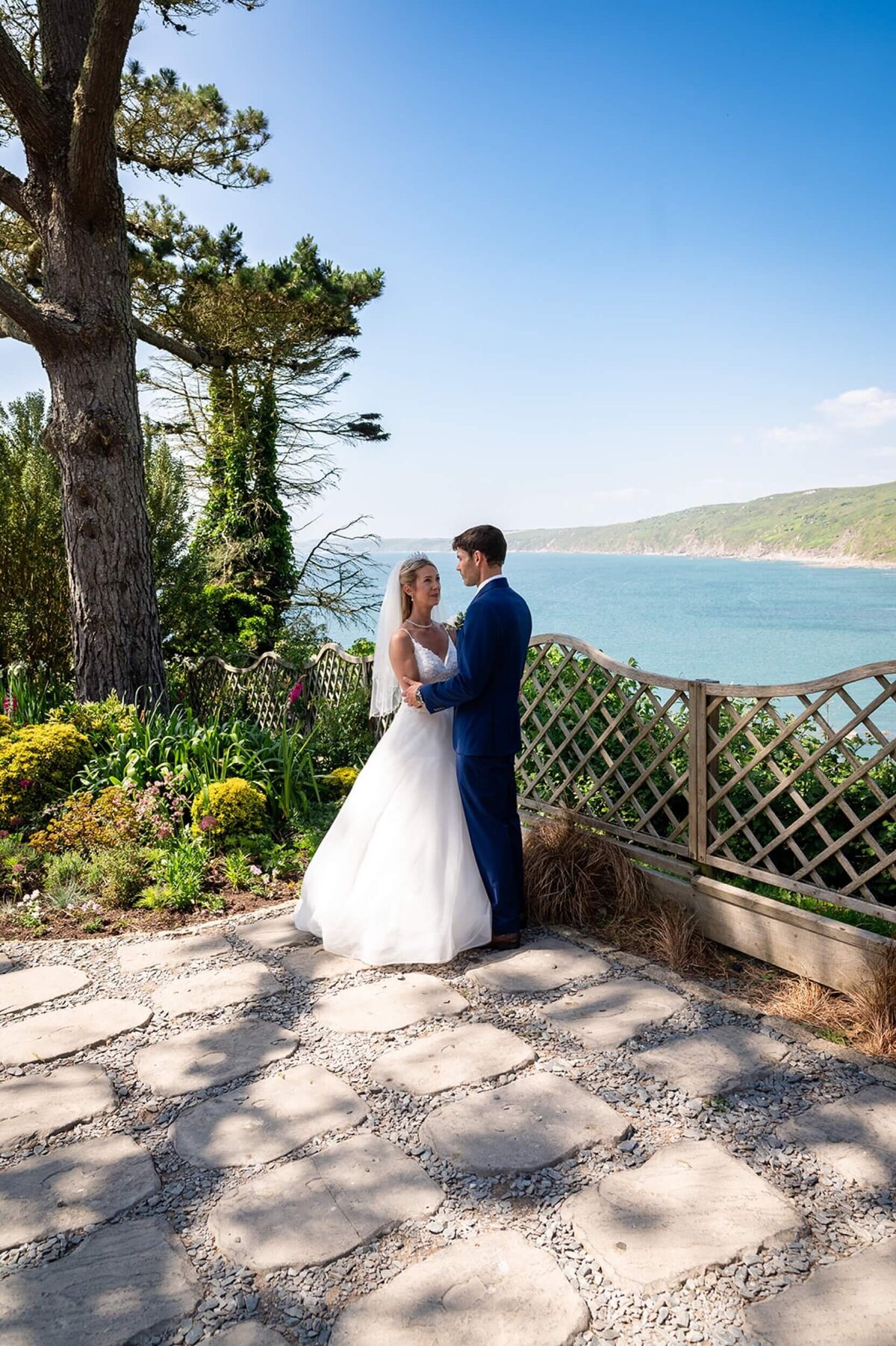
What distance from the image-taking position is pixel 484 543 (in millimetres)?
3871

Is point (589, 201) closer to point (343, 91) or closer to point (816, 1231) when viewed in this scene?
point (343, 91)

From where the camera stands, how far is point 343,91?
968 centimetres

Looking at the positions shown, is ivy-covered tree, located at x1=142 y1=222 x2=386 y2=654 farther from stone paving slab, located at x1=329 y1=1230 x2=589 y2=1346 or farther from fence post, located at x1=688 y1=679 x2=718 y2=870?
stone paving slab, located at x1=329 y1=1230 x2=589 y2=1346

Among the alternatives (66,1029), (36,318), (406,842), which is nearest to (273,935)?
(406,842)

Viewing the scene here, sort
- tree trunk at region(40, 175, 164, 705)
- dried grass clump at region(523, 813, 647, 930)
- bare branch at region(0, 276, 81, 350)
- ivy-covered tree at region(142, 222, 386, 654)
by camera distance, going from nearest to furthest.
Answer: dried grass clump at region(523, 813, 647, 930), bare branch at region(0, 276, 81, 350), tree trunk at region(40, 175, 164, 705), ivy-covered tree at region(142, 222, 386, 654)

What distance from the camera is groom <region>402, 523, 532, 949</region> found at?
3783 mm

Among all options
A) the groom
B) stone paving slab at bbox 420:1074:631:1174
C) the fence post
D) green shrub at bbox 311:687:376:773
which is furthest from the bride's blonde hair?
green shrub at bbox 311:687:376:773

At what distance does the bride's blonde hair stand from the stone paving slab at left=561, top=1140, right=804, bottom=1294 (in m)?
2.56

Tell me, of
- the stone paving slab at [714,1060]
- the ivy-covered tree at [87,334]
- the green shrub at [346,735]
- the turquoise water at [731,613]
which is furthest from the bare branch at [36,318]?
the turquoise water at [731,613]

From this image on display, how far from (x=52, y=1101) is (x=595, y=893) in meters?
2.52

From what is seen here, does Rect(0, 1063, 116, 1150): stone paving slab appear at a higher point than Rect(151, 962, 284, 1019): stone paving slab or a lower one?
higher

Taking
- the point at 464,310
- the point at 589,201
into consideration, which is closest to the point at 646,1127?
the point at 589,201

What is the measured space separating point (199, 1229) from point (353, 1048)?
955mm

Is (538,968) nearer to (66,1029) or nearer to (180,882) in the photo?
(66,1029)
